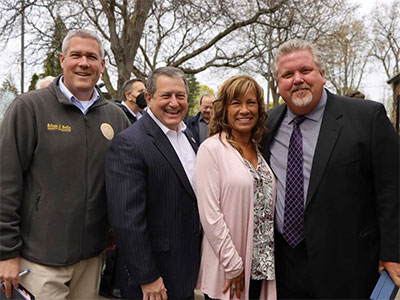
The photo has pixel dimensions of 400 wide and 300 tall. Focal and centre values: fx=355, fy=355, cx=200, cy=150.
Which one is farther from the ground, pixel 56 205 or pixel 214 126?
pixel 214 126

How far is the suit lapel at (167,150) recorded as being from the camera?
2393 mm

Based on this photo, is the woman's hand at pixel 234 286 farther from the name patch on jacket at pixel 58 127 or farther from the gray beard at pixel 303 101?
the name patch on jacket at pixel 58 127

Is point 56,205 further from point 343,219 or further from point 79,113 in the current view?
point 343,219

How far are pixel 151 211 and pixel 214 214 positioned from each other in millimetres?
419

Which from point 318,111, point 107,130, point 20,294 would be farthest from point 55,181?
point 318,111

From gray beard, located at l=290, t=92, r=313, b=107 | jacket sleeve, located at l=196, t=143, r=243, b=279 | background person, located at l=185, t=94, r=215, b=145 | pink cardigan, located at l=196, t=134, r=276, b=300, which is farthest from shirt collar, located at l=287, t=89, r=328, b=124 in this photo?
background person, located at l=185, t=94, r=215, b=145

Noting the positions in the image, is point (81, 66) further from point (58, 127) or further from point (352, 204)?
point (352, 204)

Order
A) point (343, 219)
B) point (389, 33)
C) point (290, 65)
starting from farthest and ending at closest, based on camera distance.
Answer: point (389, 33), point (290, 65), point (343, 219)

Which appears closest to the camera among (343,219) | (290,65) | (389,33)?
(343,219)

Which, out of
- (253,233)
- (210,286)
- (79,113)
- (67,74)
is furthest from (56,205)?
(253,233)

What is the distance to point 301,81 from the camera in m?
2.53

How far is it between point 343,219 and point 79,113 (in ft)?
6.27

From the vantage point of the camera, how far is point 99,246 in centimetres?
250

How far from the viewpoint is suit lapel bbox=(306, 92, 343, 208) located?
238cm
